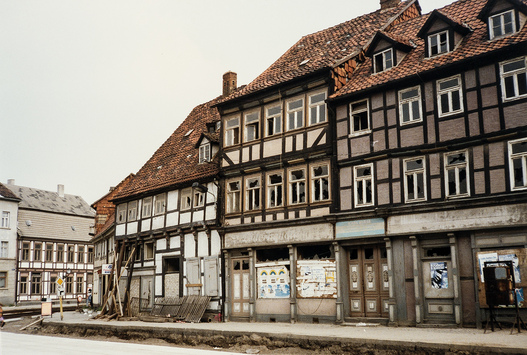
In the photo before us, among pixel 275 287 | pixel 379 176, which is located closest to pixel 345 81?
pixel 379 176

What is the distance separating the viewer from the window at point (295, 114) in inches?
936

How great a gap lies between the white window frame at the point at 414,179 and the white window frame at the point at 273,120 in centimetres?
648

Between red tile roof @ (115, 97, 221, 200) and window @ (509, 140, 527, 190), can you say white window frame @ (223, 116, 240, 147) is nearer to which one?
red tile roof @ (115, 97, 221, 200)

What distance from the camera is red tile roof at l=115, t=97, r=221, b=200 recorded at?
2895 cm

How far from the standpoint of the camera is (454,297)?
18219 mm

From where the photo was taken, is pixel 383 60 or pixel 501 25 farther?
pixel 383 60

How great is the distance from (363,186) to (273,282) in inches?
229

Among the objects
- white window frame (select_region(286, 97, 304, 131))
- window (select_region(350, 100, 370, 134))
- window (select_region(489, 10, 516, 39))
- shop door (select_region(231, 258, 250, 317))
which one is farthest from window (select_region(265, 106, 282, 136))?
window (select_region(489, 10, 516, 39))

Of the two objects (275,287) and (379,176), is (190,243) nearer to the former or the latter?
(275,287)

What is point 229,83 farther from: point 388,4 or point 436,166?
point 436,166

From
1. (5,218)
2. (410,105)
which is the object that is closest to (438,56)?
(410,105)

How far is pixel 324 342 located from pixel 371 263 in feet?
18.3

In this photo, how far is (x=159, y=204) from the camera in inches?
1222

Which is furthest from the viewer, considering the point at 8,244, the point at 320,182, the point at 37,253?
the point at 37,253
